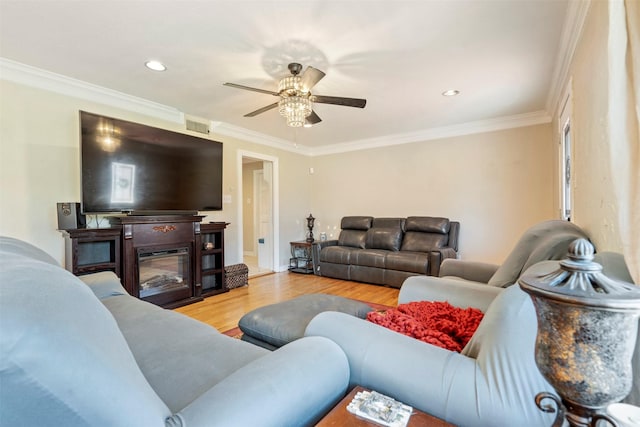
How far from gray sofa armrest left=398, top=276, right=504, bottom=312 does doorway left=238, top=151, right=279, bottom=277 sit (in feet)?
11.5

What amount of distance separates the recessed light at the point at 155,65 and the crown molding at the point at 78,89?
0.87 meters

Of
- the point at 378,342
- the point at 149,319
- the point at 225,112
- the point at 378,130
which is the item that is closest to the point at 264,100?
the point at 225,112

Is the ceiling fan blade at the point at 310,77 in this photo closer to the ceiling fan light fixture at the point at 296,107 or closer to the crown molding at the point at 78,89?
the ceiling fan light fixture at the point at 296,107

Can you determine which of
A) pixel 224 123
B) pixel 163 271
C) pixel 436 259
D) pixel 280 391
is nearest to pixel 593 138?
A: pixel 280 391

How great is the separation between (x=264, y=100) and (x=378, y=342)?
3.03 metres

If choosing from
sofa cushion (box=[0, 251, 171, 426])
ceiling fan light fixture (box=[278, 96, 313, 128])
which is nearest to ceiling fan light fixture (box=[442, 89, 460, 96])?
ceiling fan light fixture (box=[278, 96, 313, 128])

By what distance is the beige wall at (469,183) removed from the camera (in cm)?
389

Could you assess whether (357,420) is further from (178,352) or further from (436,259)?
(436,259)

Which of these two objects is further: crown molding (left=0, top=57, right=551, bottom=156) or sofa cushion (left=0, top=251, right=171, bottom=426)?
crown molding (left=0, top=57, right=551, bottom=156)

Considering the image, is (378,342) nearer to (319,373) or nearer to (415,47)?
(319,373)

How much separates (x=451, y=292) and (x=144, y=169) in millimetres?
3163

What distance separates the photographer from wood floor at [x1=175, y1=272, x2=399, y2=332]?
303cm

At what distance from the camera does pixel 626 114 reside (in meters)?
0.77

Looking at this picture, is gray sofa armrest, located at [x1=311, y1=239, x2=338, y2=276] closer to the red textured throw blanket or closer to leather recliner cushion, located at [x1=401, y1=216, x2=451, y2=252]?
leather recliner cushion, located at [x1=401, y1=216, x2=451, y2=252]
